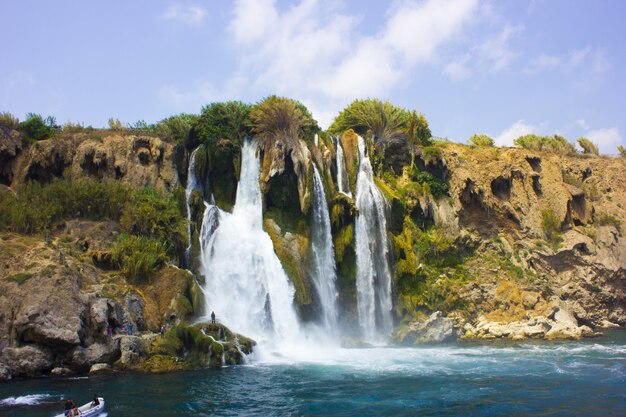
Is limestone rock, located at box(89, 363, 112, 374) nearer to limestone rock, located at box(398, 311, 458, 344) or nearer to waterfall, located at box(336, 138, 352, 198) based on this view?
limestone rock, located at box(398, 311, 458, 344)

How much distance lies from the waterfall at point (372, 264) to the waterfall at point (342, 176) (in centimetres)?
78

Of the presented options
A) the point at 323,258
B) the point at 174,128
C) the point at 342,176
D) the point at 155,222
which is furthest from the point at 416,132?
the point at 155,222

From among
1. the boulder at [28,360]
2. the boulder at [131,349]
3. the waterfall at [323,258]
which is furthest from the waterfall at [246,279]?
the boulder at [28,360]

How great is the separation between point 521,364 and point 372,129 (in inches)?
924

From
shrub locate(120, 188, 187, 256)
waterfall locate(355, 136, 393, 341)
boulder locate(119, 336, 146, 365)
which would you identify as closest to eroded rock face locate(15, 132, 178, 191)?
shrub locate(120, 188, 187, 256)

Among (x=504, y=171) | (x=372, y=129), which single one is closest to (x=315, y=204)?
(x=372, y=129)

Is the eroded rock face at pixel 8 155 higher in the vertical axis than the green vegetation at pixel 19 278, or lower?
higher

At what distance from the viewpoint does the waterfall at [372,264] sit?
3428 cm

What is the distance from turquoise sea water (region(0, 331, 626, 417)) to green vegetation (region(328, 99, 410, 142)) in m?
21.2

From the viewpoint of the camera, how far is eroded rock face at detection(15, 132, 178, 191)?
34.6 metres

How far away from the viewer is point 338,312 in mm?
34031

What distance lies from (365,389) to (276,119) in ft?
68.7

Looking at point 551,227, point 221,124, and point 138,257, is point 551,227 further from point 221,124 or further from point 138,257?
point 138,257

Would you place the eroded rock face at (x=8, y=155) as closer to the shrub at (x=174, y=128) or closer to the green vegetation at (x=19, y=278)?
the shrub at (x=174, y=128)
